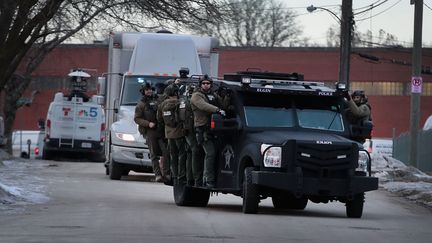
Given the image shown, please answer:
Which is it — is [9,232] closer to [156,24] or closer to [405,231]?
[405,231]

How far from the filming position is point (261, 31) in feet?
267

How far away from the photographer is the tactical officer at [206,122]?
15.0 meters

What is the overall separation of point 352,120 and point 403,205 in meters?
3.67

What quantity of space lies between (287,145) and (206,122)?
1821mm

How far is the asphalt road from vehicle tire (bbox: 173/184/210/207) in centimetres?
25

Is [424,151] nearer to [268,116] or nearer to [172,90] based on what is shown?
[172,90]

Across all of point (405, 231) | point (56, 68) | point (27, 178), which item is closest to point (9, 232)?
point (405, 231)

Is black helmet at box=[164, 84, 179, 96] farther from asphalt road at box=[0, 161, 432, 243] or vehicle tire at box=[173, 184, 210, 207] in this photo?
asphalt road at box=[0, 161, 432, 243]

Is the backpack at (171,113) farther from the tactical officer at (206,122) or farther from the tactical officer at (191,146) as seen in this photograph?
the tactical officer at (206,122)

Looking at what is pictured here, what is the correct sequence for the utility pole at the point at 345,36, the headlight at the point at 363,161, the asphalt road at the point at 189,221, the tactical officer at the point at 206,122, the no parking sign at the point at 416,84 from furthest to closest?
the utility pole at the point at 345,36 → the no parking sign at the point at 416,84 → the tactical officer at the point at 206,122 → the headlight at the point at 363,161 → the asphalt road at the point at 189,221

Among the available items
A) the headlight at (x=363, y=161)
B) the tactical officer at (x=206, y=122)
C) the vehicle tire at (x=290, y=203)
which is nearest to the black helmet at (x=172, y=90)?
the tactical officer at (x=206, y=122)

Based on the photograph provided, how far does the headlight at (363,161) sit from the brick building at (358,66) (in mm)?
46449

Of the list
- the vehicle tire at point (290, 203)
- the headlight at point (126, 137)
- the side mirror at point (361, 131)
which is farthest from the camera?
the headlight at point (126, 137)

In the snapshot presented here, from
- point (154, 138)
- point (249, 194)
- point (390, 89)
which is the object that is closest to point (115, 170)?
point (154, 138)
